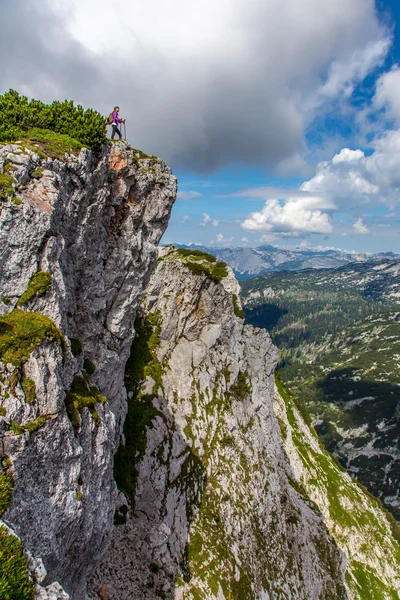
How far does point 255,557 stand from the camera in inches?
1556

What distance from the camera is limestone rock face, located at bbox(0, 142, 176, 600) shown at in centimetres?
1252

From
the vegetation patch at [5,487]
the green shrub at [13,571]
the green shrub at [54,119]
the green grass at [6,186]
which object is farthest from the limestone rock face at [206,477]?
the green shrub at [54,119]

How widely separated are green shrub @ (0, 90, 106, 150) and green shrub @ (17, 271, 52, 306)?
11.1 meters

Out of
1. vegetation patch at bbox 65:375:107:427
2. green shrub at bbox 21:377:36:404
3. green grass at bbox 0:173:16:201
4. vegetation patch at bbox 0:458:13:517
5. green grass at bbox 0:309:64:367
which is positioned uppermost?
green grass at bbox 0:173:16:201

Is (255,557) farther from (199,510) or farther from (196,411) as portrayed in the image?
(196,411)

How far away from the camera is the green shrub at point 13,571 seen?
9602 millimetres

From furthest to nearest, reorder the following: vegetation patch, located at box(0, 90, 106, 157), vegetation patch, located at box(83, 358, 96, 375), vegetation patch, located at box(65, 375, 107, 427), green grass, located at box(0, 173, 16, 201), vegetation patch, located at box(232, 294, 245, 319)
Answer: vegetation patch, located at box(232, 294, 245, 319)
vegetation patch, located at box(83, 358, 96, 375)
vegetation patch, located at box(0, 90, 106, 157)
green grass, located at box(0, 173, 16, 201)
vegetation patch, located at box(65, 375, 107, 427)

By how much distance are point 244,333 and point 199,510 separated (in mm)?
36038

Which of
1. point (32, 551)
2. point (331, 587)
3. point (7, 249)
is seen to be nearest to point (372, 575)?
point (331, 587)

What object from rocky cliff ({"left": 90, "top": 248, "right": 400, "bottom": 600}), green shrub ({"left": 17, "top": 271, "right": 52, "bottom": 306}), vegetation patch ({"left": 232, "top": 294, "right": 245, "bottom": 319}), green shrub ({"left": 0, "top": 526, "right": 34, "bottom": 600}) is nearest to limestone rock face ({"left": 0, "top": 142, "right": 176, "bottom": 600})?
green shrub ({"left": 17, "top": 271, "right": 52, "bottom": 306})

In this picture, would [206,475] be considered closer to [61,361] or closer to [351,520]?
[61,361]

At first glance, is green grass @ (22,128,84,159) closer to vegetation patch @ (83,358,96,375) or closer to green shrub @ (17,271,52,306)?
green shrub @ (17,271,52,306)

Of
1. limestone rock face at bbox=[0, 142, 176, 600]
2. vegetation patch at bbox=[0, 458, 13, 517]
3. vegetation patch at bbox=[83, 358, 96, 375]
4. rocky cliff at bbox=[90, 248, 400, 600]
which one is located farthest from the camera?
rocky cliff at bbox=[90, 248, 400, 600]

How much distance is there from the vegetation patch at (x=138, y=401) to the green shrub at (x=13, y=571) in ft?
72.0
